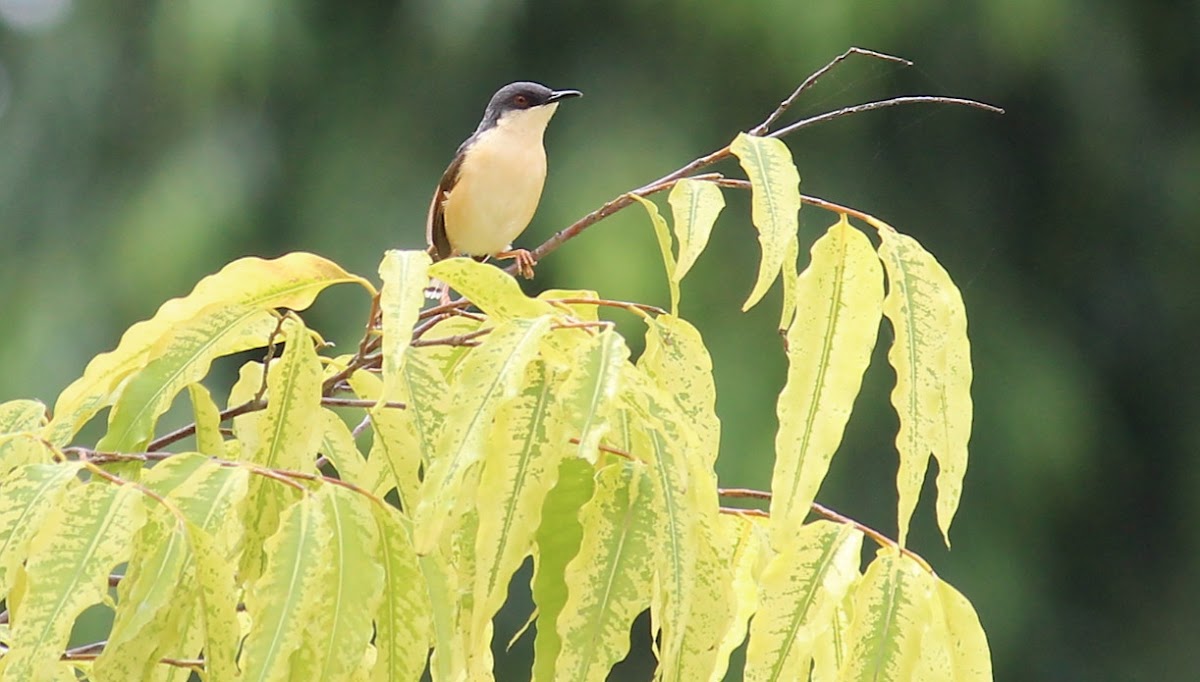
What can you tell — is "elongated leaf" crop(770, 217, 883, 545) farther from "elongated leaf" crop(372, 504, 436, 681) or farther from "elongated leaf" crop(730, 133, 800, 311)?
"elongated leaf" crop(372, 504, 436, 681)

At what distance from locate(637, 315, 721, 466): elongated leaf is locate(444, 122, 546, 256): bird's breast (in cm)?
234

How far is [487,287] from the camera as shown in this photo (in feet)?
4.26

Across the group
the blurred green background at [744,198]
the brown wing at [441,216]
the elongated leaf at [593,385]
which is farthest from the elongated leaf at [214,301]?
the blurred green background at [744,198]

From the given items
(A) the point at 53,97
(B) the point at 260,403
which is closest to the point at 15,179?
(A) the point at 53,97

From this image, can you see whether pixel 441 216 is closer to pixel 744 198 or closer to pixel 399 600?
pixel 399 600

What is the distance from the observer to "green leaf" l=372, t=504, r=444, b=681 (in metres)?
1.27

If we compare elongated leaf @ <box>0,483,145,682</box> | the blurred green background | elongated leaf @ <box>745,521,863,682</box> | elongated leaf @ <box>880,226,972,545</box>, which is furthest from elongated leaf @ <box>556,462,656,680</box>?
the blurred green background

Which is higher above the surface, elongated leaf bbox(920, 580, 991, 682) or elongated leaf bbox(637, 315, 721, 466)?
elongated leaf bbox(637, 315, 721, 466)

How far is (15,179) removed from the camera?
8.37 metres

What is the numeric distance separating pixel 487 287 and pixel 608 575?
261 mm

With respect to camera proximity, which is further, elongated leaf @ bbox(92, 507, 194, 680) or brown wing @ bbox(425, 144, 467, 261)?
brown wing @ bbox(425, 144, 467, 261)

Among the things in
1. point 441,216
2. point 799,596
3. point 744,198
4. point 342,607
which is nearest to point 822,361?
point 799,596

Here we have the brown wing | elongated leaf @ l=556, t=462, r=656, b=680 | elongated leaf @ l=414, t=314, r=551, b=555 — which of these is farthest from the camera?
the brown wing

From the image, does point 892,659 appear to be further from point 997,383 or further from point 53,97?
point 53,97
